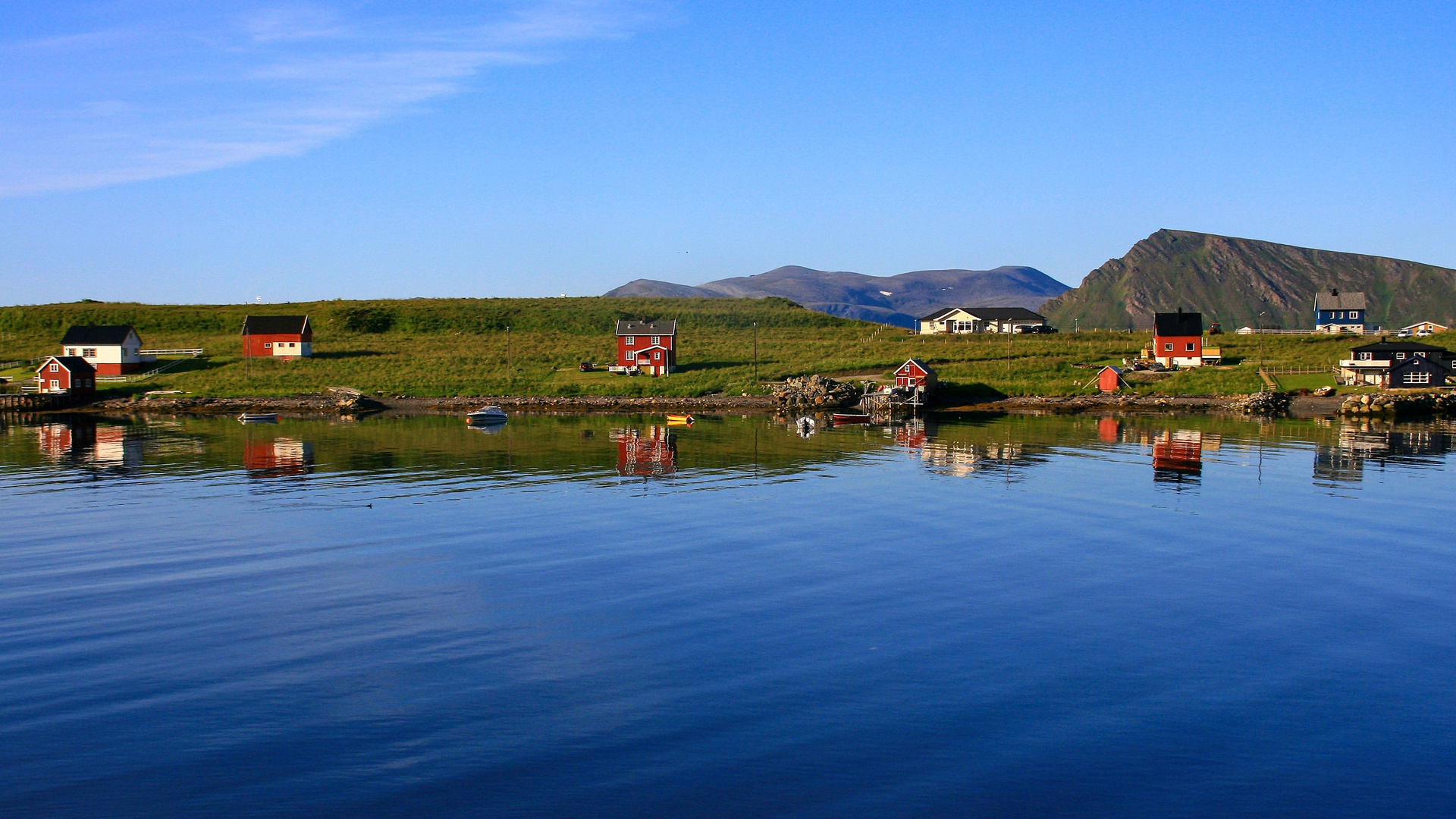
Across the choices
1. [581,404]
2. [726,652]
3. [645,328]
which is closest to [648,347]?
[645,328]

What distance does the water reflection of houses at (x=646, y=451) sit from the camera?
51250 mm

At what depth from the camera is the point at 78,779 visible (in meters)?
14.4

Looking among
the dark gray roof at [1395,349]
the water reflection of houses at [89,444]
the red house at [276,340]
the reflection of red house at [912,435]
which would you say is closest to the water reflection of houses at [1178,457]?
the reflection of red house at [912,435]

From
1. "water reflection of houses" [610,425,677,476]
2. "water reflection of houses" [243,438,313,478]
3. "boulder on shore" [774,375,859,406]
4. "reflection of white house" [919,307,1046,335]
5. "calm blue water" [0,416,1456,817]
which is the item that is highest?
"reflection of white house" [919,307,1046,335]

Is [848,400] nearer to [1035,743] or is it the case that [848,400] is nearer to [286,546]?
[286,546]

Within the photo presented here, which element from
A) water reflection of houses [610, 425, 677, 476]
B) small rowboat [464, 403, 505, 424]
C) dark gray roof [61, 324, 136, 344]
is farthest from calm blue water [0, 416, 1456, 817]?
dark gray roof [61, 324, 136, 344]

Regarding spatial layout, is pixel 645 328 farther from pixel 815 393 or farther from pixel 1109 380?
pixel 1109 380

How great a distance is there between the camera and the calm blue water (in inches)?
573

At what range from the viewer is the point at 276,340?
120375 mm

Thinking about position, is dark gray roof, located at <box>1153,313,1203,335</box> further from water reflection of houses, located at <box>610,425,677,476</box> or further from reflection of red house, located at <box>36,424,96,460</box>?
reflection of red house, located at <box>36,424,96,460</box>

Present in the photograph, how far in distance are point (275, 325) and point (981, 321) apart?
107319mm

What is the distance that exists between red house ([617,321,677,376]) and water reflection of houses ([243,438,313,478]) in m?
49.6

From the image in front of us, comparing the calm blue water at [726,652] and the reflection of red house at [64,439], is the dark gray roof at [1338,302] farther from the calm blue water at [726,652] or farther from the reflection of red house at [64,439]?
the reflection of red house at [64,439]

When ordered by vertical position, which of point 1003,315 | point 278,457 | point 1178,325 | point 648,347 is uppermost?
point 1003,315
